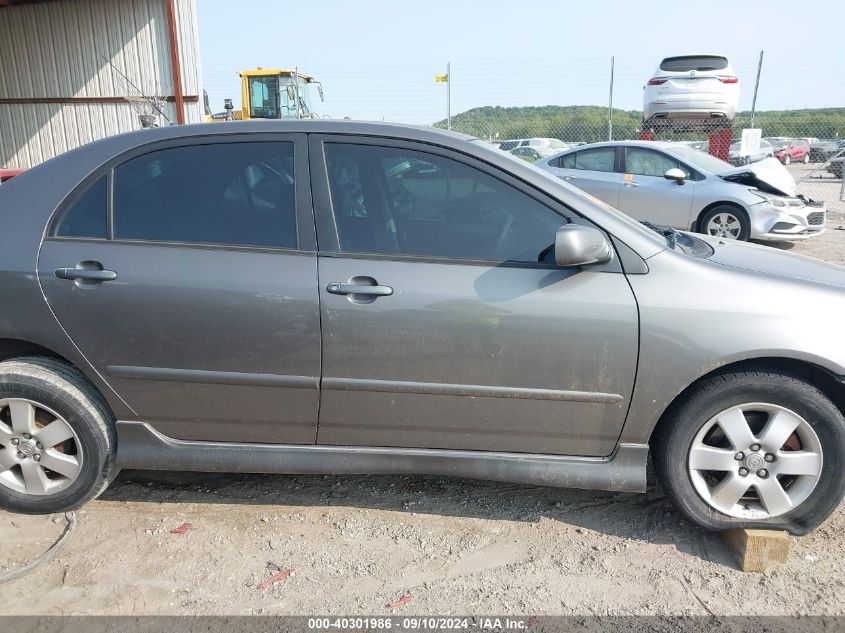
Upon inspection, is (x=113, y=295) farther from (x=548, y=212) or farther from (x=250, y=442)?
(x=548, y=212)

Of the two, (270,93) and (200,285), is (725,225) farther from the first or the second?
(270,93)

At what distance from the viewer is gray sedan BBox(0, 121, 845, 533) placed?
8.21 ft

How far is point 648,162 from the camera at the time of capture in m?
9.19

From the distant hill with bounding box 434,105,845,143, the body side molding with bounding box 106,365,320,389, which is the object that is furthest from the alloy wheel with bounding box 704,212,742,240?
the body side molding with bounding box 106,365,320,389

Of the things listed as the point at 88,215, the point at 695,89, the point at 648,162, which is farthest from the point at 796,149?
the point at 88,215

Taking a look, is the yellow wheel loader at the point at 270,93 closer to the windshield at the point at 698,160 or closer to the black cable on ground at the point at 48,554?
the windshield at the point at 698,160

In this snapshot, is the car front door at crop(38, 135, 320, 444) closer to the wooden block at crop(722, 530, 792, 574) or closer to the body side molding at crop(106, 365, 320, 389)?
the body side molding at crop(106, 365, 320, 389)

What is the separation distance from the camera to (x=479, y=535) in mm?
2793

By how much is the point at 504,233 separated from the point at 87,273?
5.56 feet

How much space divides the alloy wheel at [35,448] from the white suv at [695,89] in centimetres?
1227

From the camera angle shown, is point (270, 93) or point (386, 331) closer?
point (386, 331)

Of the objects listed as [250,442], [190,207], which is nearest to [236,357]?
[250,442]

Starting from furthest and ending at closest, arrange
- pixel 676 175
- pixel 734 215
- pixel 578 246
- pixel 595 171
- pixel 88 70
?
pixel 88 70, pixel 595 171, pixel 734 215, pixel 676 175, pixel 578 246

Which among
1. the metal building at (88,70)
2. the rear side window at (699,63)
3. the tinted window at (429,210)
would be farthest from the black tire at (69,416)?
the rear side window at (699,63)
